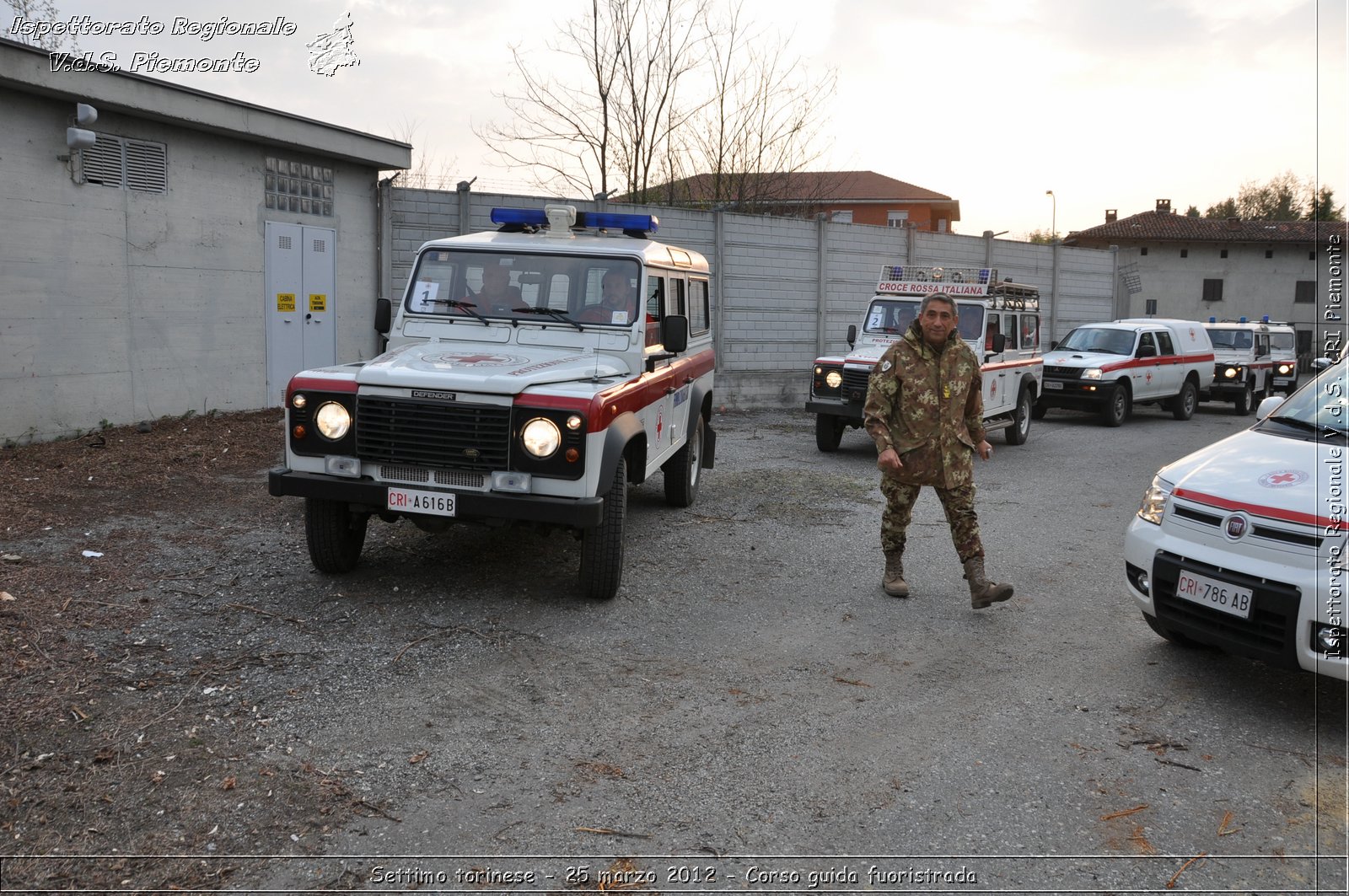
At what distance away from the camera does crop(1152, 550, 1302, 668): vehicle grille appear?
4.10 m

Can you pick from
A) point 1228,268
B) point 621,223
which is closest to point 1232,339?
point 621,223

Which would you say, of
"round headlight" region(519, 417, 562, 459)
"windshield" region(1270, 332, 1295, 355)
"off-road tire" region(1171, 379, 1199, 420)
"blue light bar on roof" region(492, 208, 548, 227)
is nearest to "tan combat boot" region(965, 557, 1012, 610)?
"round headlight" region(519, 417, 562, 459)

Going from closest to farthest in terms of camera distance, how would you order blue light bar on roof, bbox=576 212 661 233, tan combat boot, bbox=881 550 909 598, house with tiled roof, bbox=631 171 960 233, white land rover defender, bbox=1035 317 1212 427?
tan combat boot, bbox=881 550 909 598, blue light bar on roof, bbox=576 212 661 233, white land rover defender, bbox=1035 317 1212 427, house with tiled roof, bbox=631 171 960 233

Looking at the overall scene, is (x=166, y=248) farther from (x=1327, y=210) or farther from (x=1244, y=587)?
(x=1327, y=210)

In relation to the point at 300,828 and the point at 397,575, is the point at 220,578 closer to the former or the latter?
the point at 397,575

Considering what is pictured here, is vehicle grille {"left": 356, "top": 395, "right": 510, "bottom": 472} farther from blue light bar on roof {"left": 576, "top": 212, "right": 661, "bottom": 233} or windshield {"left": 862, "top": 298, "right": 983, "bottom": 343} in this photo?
windshield {"left": 862, "top": 298, "right": 983, "bottom": 343}

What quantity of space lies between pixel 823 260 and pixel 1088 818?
15.5 meters

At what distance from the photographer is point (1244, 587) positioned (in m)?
4.24

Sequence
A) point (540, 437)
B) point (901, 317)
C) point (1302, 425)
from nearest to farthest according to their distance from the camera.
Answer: point (1302, 425), point (540, 437), point (901, 317)

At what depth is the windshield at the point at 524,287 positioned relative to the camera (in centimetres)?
666

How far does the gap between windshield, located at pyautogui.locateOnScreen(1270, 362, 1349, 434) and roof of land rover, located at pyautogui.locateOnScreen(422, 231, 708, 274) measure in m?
3.95

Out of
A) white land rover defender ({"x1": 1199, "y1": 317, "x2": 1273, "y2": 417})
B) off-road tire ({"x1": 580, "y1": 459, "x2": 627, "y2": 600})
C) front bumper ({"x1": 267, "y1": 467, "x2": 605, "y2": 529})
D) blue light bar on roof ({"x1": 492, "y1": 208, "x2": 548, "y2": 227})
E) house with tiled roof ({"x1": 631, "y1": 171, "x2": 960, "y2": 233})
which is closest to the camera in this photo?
front bumper ({"x1": 267, "y1": 467, "x2": 605, "y2": 529})

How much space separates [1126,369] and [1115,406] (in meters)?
0.72

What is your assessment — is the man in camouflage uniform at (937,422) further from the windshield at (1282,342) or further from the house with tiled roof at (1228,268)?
the house with tiled roof at (1228,268)
